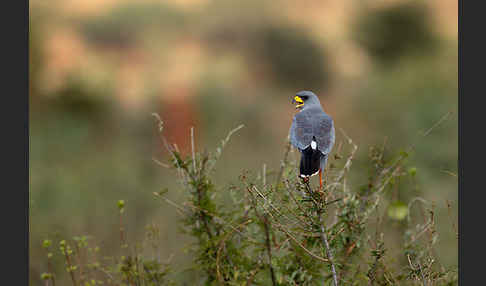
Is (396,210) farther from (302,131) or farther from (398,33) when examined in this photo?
(398,33)

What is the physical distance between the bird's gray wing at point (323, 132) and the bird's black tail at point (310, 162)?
0.07 meters

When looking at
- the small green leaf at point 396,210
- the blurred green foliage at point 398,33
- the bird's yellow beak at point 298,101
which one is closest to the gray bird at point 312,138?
the bird's yellow beak at point 298,101

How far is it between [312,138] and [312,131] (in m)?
0.07

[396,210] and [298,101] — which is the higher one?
[298,101]

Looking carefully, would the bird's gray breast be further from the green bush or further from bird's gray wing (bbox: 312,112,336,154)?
the green bush

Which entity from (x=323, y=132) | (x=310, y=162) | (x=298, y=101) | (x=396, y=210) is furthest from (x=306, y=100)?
(x=396, y=210)

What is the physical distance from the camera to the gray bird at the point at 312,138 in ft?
9.11

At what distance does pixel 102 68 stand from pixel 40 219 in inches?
232


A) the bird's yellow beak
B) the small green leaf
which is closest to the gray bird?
the bird's yellow beak

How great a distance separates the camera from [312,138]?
2938 mm

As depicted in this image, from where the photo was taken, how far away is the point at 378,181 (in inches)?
116

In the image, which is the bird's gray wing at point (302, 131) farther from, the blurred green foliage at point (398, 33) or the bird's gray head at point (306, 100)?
the blurred green foliage at point (398, 33)

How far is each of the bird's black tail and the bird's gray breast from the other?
4 centimetres

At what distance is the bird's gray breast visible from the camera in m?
2.92
